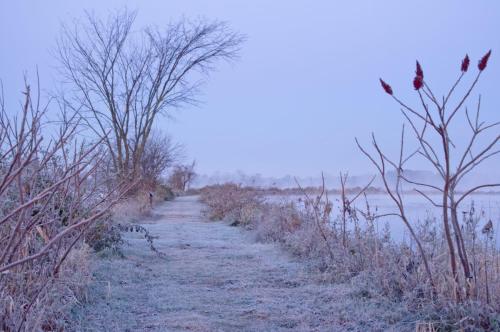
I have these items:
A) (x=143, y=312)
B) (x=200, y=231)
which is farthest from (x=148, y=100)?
(x=143, y=312)

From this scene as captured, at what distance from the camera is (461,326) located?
11.2 ft

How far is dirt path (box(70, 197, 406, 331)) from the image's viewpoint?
4.31 metres

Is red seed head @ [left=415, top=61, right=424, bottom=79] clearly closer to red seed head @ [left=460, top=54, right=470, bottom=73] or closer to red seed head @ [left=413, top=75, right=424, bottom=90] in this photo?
red seed head @ [left=413, top=75, right=424, bottom=90]

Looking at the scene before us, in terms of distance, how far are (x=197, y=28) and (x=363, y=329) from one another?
17.3 metres

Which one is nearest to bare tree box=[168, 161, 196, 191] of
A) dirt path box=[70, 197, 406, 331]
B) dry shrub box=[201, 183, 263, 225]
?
dry shrub box=[201, 183, 263, 225]

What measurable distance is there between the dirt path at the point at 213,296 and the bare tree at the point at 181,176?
4410 centimetres

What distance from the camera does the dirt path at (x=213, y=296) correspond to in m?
4.31

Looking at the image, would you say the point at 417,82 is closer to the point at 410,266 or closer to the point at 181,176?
the point at 410,266

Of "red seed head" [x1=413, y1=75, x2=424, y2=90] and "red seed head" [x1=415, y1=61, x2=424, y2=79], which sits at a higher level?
"red seed head" [x1=415, y1=61, x2=424, y2=79]

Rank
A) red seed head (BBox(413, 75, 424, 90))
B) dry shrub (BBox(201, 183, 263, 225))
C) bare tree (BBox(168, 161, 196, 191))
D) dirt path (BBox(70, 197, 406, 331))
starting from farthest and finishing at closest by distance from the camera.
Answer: bare tree (BBox(168, 161, 196, 191))
dry shrub (BBox(201, 183, 263, 225))
dirt path (BBox(70, 197, 406, 331))
red seed head (BBox(413, 75, 424, 90))

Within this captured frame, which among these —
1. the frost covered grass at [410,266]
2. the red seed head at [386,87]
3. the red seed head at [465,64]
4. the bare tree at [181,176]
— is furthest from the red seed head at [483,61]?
the bare tree at [181,176]

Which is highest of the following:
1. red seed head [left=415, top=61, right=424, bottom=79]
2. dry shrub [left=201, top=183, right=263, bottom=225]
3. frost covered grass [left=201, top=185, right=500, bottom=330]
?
red seed head [left=415, top=61, right=424, bottom=79]

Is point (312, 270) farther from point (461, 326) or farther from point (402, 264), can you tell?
point (461, 326)

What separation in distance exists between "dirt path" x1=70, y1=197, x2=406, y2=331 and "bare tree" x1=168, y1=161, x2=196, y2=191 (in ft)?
145
